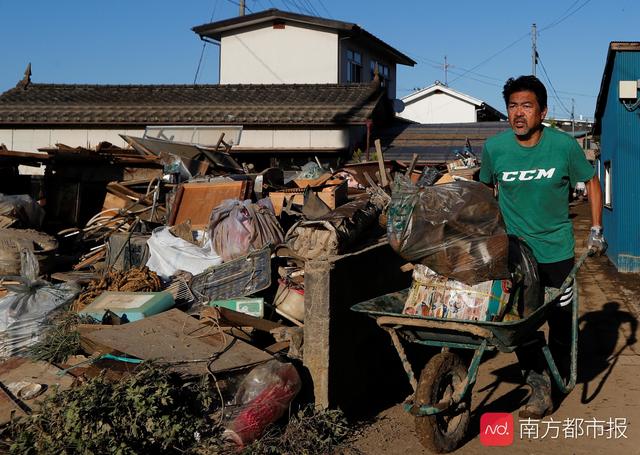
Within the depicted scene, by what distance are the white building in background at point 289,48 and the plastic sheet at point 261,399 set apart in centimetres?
2270

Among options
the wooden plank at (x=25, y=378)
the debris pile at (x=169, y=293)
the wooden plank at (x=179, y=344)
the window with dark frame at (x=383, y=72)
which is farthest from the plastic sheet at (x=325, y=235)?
the window with dark frame at (x=383, y=72)

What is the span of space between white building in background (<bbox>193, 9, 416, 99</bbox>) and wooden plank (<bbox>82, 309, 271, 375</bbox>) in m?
22.0

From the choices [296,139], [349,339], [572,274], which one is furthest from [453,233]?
[296,139]

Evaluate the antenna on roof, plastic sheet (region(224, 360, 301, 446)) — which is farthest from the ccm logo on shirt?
the antenna on roof

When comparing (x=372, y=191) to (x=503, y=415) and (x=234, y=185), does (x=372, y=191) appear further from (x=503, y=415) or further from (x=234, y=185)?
(x=503, y=415)

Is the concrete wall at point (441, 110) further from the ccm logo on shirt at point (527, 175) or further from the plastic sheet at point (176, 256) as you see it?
the ccm logo on shirt at point (527, 175)

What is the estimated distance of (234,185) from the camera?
28.1 feet

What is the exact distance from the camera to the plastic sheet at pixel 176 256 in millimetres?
7262

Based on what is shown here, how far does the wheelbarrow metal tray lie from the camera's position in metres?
4.20

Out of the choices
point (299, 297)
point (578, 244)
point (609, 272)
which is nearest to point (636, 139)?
point (609, 272)

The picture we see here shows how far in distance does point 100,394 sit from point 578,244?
46.7 feet

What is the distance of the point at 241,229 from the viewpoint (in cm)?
724

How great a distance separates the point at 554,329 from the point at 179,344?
9.14ft

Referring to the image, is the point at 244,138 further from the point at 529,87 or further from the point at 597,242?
the point at 597,242
